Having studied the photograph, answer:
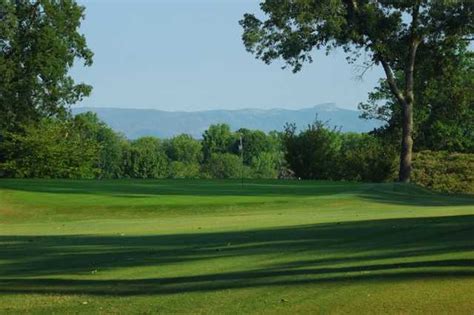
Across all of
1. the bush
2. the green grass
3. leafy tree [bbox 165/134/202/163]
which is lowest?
the green grass

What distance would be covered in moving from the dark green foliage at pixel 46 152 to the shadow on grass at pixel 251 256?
44.0 m

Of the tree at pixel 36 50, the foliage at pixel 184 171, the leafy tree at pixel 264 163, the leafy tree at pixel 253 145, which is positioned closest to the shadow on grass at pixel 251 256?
the tree at pixel 36 50

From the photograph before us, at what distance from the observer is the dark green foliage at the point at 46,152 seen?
2336 inches

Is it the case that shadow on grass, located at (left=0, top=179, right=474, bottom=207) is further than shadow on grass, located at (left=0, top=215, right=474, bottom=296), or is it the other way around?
shadow on grass, located at (left=0, top=179, right=474, bottom=207)

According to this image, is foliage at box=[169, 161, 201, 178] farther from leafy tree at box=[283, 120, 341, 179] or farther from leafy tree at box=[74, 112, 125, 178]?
leafy tree at box=[283, 120, 341, 179]

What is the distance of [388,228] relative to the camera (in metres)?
14.8

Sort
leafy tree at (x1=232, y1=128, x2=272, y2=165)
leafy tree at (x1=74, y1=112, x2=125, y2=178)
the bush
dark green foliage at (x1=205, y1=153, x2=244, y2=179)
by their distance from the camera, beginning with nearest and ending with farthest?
the bush < leafy tree at (x1=74, y1=112, x2=125, y2=178) < dark green foliage at (x1=205, y1=153, x2=244, y2=179) < leafy tree at (x1=232, y1=128, x2=272, y2=165)

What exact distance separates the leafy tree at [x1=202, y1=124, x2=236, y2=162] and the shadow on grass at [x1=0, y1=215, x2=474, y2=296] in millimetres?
161933

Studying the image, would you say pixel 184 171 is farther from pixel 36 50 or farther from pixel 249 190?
pixel 249 190

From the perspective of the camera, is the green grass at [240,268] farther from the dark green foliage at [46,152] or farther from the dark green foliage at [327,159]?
the dark green foliage at [46,152]

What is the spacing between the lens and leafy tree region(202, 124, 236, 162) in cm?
17900

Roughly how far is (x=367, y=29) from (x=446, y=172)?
52.1 ft

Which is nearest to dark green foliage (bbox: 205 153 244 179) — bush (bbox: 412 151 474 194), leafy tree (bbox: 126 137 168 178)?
leafy tree (bbox: 126 137 168 178)

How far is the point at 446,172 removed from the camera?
52906mm
